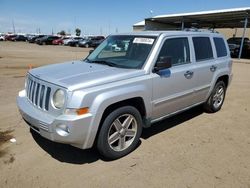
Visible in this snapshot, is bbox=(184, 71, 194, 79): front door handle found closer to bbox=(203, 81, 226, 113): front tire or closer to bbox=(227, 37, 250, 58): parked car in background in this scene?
bbox=(203, 81, 226, 113): front tire

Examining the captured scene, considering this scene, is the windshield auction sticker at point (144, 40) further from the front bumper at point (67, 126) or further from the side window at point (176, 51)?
the front bumper at point (67, 126)

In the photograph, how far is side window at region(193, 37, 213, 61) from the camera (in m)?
5.03

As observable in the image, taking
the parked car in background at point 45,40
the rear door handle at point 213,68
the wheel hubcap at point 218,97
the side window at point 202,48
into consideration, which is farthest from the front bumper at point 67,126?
the parked car in background at point 45,40

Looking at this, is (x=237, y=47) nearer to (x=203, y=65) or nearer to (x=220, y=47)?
(x=220, y=47)

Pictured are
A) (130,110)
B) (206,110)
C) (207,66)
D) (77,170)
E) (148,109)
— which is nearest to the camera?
(77,170)

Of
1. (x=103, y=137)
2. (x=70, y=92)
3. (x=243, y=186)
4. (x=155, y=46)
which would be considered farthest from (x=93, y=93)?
(x=243, y=186)

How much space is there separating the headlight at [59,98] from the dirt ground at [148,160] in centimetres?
93

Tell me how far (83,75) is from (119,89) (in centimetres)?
57

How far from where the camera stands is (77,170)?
11.5ft

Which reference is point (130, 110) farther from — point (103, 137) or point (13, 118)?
point (13, 118)

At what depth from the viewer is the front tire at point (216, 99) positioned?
5861mm

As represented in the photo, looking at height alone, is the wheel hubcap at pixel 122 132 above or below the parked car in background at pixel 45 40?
below

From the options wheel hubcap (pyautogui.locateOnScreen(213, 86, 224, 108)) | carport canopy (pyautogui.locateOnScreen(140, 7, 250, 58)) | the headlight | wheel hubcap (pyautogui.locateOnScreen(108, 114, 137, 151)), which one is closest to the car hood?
the headlight

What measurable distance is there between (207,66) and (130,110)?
2323 millimetres
